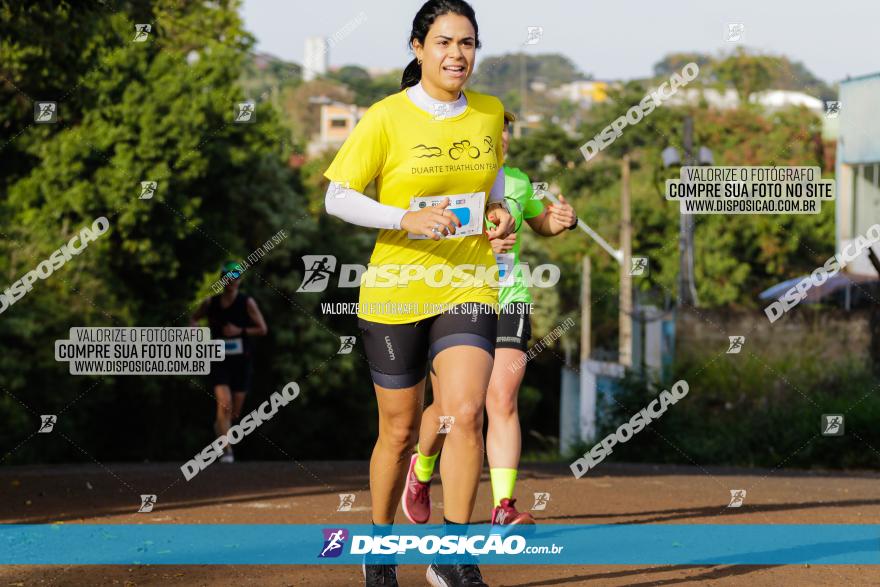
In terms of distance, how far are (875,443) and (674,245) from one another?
117 ft

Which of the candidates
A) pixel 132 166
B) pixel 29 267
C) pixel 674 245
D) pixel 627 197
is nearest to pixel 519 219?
pixel 29 267

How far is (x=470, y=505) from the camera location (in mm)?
5617

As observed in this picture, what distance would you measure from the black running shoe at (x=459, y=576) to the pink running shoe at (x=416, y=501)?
66.9 inches

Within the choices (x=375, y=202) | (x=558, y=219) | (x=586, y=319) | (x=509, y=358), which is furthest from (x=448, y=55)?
(x=586, y=319)

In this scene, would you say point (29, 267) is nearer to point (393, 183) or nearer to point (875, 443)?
point (875, 443)

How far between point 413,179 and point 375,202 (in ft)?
Answer: 0.61

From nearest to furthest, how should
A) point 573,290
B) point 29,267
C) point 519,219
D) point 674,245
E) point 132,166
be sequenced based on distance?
point 519,219, point 29,267, point 132,166, point 674,245, point 573,290

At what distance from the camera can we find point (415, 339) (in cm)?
559

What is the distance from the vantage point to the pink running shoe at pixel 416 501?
7.33 m

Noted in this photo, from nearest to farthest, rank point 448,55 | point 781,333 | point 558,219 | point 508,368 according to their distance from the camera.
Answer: point 448,55
point 558,219
point 508,368
point 781,333

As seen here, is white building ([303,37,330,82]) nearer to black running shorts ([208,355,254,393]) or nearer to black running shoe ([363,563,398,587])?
black running shorts ([208,355,254,393])

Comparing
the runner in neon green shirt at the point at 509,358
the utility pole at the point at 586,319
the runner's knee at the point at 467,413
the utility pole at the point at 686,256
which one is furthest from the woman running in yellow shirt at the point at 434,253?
the utility pole at the point at 586,319

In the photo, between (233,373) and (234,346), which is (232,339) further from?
(233,373)

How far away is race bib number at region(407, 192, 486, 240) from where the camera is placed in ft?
18.1
